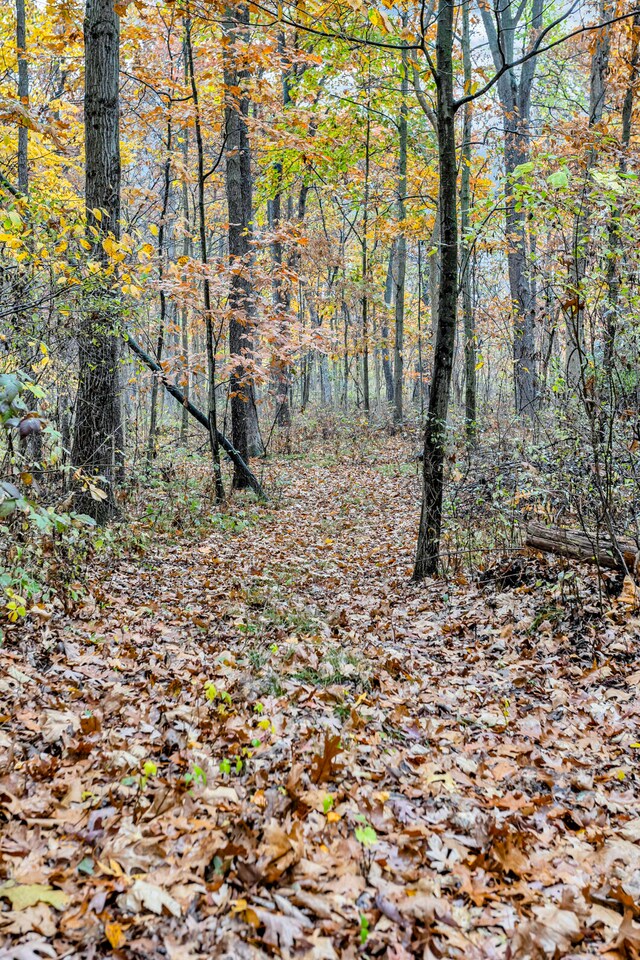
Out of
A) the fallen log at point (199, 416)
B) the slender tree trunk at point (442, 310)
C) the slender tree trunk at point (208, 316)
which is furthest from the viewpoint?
the slender tree trunk at point (208, 316)

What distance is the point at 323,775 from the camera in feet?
10.5

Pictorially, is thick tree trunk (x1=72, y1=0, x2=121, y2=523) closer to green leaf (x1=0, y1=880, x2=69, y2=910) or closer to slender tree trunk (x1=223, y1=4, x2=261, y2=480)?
slender tree trunk (x1=223, y1=4, x2=261, y2=480)

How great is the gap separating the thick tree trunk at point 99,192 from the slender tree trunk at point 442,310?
3.57 m

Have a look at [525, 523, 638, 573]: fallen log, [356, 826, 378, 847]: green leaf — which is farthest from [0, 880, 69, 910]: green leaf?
[525, 523, 638, 573]: fallen log

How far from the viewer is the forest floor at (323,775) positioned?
2.27 meters

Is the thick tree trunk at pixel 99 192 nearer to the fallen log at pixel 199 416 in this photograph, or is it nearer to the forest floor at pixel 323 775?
the fallen log at pixel 199 416

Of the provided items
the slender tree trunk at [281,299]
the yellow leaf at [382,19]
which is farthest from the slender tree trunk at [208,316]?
the yellow leaf at [382,19]

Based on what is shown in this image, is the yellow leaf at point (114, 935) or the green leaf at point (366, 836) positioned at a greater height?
the yellow leaf at point (114, 935)

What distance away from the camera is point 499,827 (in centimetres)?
290

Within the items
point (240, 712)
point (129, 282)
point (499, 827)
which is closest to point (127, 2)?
point (129, 282)

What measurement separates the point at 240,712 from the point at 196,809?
1.03 m

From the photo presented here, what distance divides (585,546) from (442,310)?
9.19 feet

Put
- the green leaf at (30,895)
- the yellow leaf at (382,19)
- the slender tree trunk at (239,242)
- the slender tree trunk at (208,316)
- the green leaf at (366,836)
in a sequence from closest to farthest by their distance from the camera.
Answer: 1. the green leaf at (30,895)
2. the green leaf at (366,836)
3. the yellow leaf at (382,19)
4. the slender tree trunk at (208,316)
5. the slender tree trunk at (239,242)

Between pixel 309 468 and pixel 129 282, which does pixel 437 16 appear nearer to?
pixel 129 282
